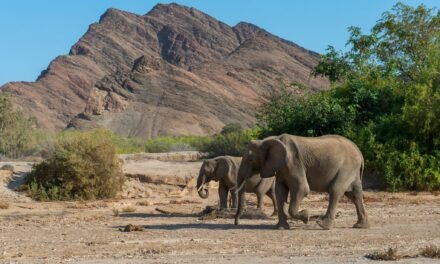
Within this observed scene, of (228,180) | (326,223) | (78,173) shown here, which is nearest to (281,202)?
(326,223)

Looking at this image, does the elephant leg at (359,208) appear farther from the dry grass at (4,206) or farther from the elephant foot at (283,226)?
the dry grass at (4,206)

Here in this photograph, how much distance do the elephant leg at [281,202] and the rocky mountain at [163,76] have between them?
26990 mm

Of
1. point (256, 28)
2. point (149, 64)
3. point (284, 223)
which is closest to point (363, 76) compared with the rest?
point (284, 223)

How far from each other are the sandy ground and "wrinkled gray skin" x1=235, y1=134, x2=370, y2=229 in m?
0.51

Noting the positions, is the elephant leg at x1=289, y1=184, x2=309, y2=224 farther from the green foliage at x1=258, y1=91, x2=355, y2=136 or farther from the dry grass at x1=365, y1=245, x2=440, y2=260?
the green foliage at x1=258, y1=91, x2=355, y2=136

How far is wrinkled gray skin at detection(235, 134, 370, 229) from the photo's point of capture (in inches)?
556

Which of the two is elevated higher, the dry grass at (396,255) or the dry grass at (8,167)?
the dry grass at (8,167)

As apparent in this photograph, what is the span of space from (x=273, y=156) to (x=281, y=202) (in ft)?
3.06

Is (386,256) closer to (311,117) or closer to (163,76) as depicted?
(311,117)

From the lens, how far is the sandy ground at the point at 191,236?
10.7 m

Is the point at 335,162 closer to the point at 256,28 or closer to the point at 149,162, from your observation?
the point at 149,162

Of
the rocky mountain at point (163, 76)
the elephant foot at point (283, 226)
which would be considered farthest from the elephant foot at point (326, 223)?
the rocky mountain at point (163, 76)

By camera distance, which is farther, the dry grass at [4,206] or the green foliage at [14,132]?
the green foliage at [14,132]

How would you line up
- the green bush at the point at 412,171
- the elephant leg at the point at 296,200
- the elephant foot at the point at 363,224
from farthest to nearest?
the green bush at the point at 412,171, the elephant foot at the point at 363,224, the elephant leg at the point at 296,200
